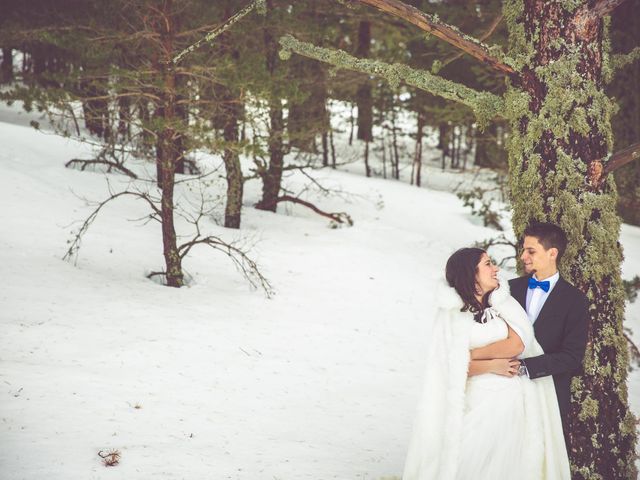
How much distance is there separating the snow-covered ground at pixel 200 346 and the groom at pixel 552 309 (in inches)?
76.4

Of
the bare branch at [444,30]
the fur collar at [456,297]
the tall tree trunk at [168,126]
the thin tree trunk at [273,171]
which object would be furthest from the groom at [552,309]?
the thin tree trunk at [273,171]

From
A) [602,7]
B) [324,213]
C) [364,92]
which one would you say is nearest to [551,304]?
[602,7]

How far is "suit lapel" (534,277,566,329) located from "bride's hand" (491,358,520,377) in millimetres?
365

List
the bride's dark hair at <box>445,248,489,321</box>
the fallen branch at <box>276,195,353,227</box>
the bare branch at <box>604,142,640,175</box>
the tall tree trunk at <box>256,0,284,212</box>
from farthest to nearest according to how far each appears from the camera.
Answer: the fallen branch at <box>276,195,353,227</box>
the tall tree trunk at <box>256,0,284,212</box>
the bare branch at <box>604,142,640,175</box>
the bride's dark hair at <box>445,248,489,321</box>

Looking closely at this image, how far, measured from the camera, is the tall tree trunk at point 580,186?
3.68m

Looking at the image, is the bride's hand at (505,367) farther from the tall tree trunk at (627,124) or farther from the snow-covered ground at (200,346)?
the tall tree trunk at (627,124)

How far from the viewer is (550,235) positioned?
11.5 feet

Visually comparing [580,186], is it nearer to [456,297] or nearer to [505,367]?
[456,297]

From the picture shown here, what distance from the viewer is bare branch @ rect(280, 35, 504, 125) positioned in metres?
4.05

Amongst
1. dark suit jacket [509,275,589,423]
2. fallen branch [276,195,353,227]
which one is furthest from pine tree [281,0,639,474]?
fallen branch [276,195,353,227]

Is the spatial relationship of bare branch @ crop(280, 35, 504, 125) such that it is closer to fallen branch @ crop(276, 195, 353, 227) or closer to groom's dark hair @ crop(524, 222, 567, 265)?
groom's dark hair @ crop(524, 222, 567, 265)

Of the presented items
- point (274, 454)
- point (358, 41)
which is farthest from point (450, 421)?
point (358, 41)

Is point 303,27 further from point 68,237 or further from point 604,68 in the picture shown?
point 604,68

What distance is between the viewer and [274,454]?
15.6 ft
